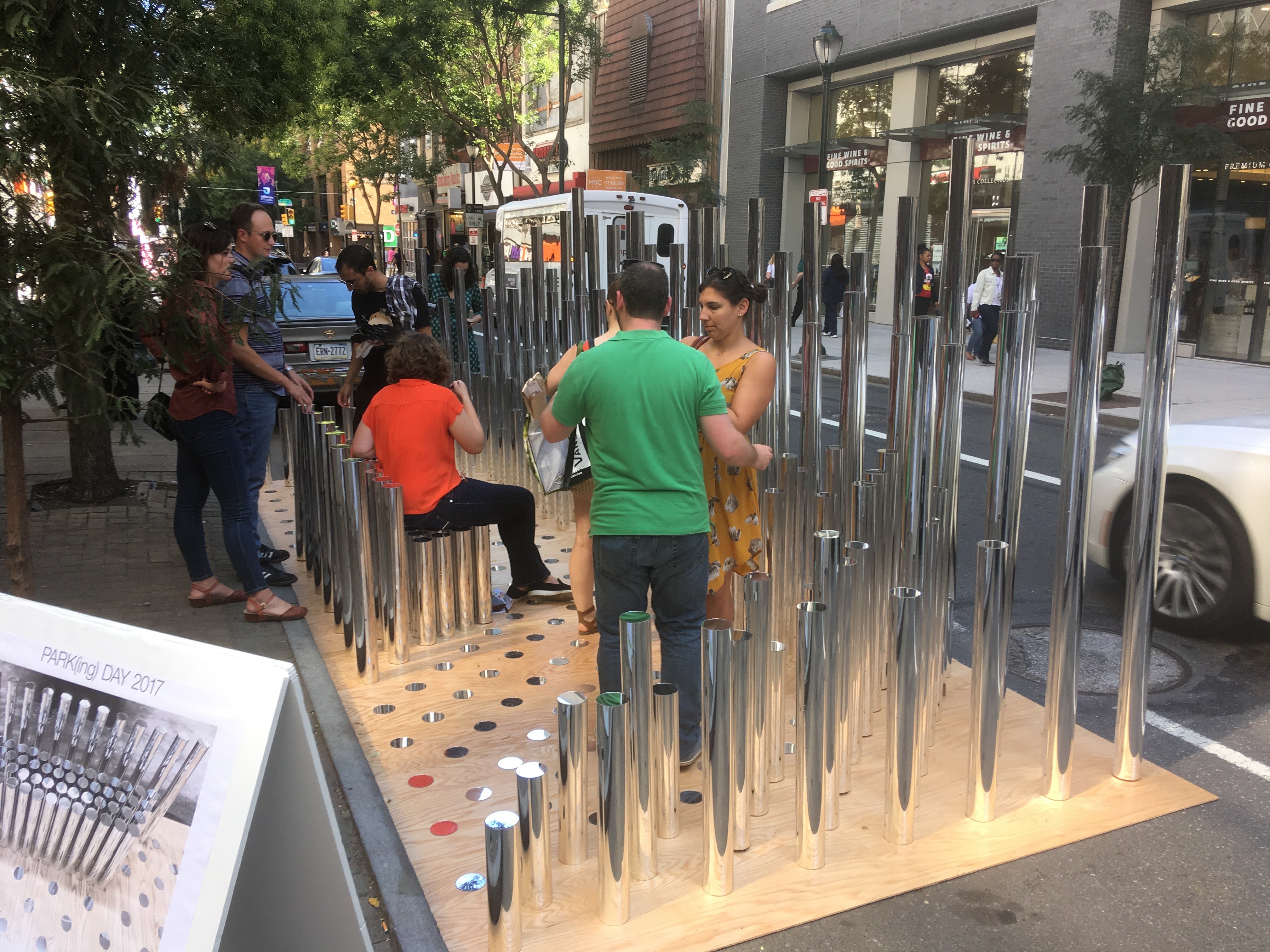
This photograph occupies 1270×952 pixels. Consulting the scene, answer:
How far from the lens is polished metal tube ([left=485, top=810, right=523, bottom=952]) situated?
8.27 ft

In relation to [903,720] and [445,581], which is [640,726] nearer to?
[903,720]

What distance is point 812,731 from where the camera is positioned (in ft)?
9.88

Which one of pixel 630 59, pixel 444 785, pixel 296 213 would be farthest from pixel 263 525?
pixel 296 213

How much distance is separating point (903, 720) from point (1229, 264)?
16.2 meters

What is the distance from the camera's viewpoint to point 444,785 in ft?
11.4

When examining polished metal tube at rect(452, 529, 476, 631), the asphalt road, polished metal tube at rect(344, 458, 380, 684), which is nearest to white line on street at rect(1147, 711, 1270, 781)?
the asphalt road

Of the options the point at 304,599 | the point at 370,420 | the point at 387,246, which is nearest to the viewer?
the point at 370,420

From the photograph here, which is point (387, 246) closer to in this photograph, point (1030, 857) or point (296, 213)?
point (296, 213)

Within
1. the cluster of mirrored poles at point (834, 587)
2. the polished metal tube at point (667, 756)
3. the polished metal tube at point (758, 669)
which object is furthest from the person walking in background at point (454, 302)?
the polished metal tube at point (667, 756)

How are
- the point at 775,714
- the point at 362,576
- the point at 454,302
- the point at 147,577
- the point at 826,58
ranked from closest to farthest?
1. the point at 775,714
2. the point at 362,576
3. the point at 147,577
4. the point at 454,302
5. the point at 826,58

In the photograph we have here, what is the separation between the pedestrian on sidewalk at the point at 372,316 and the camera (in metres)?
6.30

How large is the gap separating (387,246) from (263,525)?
133 ft

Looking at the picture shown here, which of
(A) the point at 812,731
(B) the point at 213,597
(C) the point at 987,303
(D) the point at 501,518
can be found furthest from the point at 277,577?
(C) the point at 987,303

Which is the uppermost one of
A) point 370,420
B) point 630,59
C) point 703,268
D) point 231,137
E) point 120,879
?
point 630,59
